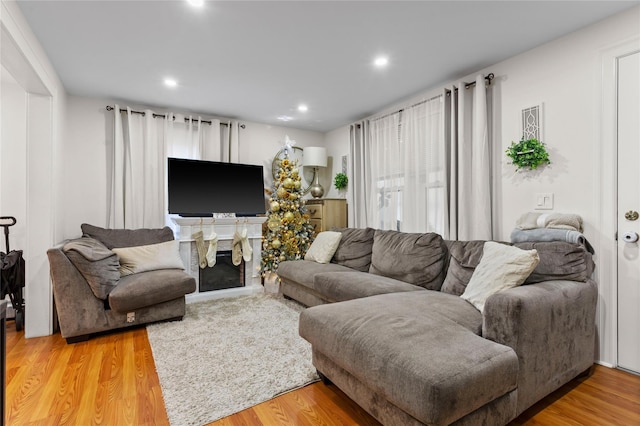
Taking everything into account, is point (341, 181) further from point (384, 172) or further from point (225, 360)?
point (225, 360)

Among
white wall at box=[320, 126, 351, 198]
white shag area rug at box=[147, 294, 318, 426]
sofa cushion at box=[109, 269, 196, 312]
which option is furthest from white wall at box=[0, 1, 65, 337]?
white wall at box=[320, 126, 351, 198]

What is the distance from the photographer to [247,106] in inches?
162

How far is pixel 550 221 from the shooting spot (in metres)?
2.43

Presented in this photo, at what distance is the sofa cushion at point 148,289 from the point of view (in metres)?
2.79

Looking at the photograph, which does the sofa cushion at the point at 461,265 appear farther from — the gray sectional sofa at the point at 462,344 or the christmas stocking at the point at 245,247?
the christmas stocking at the point at 245,247

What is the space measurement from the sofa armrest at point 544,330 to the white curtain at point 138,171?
389cm

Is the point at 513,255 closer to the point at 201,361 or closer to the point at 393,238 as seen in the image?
the point at 393,238

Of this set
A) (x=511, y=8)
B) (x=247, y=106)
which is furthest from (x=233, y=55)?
(x=511, y=8)

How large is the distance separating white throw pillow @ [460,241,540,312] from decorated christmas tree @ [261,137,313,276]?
8.67 ft

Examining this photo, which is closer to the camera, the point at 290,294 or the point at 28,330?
the point at 28,330

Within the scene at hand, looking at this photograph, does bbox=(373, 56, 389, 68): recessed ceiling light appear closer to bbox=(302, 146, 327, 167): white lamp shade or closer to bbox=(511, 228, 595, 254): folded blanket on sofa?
bbox=(511, 228, 595, 254): folded blanket on sofa

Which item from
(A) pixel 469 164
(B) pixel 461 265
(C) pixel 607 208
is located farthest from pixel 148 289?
(C) pixel 607 208

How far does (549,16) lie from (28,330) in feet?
16.2

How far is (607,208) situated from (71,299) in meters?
4.29
